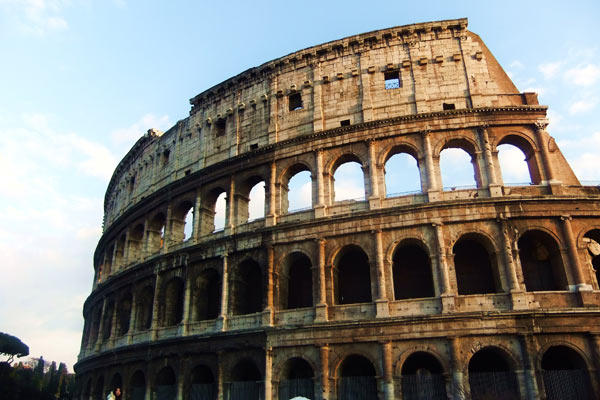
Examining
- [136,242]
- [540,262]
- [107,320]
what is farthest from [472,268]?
[107,320]

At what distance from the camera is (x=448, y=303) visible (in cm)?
1570

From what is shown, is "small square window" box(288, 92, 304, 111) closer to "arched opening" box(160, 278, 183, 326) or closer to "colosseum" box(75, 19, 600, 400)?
"colosseum" box(75, 19, 600, 400)

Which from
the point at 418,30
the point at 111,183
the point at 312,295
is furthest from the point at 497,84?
the point at 111,183

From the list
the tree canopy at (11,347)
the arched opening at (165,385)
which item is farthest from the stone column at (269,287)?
the tree canopy at (11,347)

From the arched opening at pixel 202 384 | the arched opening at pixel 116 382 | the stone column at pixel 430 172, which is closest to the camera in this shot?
the stone column at pixel 430 172

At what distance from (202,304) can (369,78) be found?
1265cm

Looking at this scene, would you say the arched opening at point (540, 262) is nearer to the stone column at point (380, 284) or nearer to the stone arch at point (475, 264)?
the stone arch at point (475, 264)

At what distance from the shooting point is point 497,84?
1923 cm

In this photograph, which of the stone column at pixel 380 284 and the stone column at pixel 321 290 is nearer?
the stone column at pixel 380 284

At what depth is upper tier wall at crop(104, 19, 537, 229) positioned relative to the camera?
19.4 metres

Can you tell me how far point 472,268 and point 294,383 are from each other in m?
7.84

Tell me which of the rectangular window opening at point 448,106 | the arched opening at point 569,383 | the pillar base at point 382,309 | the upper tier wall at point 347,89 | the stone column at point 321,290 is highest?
the upper tier wall at point 347,89

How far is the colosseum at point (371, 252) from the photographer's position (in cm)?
1534

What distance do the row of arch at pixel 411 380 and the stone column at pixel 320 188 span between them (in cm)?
564
